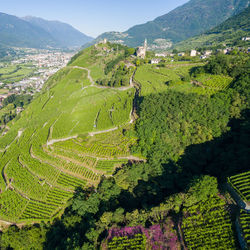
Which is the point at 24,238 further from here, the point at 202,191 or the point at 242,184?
the point at 242,184

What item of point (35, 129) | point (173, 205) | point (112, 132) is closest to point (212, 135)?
point (173, 205)

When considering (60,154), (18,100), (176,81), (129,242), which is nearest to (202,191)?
(129,242)

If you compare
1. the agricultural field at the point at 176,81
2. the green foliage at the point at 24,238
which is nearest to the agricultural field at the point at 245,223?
the agricultural field at the point at 176,81

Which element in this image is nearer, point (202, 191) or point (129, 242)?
point (129, 242)

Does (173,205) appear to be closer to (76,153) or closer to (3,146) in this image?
(76,153)

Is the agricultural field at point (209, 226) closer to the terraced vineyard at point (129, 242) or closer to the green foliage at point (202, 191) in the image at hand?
the green foliage at point (202, 191)

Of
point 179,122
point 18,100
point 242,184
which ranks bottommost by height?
point 18,100

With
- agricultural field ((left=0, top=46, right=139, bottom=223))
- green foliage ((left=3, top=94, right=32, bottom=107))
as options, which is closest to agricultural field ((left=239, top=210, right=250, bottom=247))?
agricultural field ((left=0, top=46, right=139, bottom=223))
